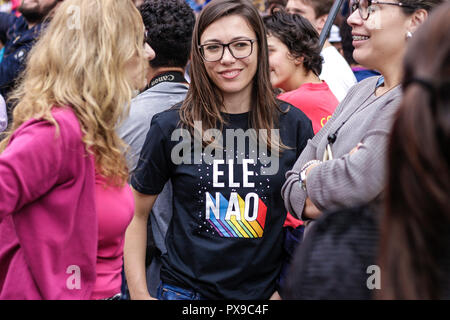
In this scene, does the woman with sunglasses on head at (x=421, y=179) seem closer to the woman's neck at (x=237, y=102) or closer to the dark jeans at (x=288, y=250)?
the dark jeans at (x=288, y=250)

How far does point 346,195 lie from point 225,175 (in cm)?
74

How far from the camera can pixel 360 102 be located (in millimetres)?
2236

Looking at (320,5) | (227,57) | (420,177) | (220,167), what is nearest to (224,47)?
(227,57)

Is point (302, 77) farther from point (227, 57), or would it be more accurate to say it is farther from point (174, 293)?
point (174, 293)

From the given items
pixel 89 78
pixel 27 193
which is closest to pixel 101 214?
pixel 27 193

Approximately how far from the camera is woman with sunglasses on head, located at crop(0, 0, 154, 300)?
5.72 feet

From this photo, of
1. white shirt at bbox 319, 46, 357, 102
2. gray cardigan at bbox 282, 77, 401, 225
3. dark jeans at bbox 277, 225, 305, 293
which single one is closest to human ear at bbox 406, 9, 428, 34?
gray cardigan at bbox 282, 77, 401, 225

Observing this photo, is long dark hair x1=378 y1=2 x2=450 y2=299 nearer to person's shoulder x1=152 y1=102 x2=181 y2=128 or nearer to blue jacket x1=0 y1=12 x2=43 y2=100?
person's shoulder x1=152 y1=102 x2=181 y2=128

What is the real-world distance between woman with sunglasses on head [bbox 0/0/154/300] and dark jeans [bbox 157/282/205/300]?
0.43 m

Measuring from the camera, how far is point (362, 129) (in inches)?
79.8

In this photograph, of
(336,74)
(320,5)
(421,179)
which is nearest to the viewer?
(421,179)

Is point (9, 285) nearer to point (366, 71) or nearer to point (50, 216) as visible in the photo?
point (50, 216)

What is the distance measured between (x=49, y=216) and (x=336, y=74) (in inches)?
121

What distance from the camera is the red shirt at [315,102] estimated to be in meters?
3.37
